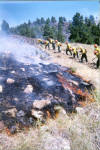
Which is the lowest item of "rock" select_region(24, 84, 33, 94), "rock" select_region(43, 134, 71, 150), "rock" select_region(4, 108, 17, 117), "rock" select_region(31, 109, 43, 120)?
"rock" select_region(31, 109, 43, 120)

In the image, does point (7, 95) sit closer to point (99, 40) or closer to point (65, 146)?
point (65, 146)

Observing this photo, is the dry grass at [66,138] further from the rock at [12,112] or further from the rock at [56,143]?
the rock at [12,112]

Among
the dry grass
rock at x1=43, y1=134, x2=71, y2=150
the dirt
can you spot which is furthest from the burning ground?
rock at x1=43, y1=134, x2=71, y2=150

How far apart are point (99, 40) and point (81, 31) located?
4177 millimetres

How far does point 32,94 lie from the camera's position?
197 inches

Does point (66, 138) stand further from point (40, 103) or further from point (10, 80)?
point (10, 80)

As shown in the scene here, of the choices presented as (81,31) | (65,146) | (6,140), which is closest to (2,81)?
(6,140)

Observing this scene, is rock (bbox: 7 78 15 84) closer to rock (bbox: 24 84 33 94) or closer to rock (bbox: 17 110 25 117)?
rock (bbox: 24 84 33 94)

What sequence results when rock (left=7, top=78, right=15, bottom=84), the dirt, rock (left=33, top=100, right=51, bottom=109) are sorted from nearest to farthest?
rock (left=33, top=100, right=51, bottom=109) < rock (left=7, top=78, right=15, bottom=84) < the dirt

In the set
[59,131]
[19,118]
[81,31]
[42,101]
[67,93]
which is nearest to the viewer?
[59,131]

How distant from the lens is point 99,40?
26.1 meters

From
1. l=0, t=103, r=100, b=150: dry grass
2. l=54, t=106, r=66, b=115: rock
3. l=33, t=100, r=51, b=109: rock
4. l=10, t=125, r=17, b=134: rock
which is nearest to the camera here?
l=0, t=103, r=100, b=150: dry grass

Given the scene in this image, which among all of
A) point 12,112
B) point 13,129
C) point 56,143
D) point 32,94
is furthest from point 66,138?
point 32,94

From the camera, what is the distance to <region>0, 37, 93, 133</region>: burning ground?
159 inches
